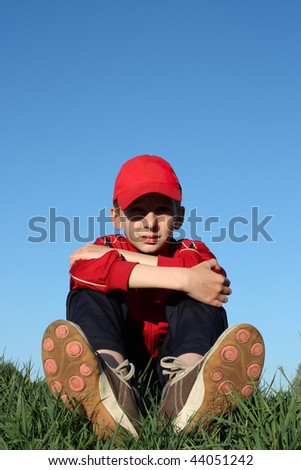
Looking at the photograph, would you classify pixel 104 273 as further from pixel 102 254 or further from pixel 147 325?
pixel 147 325

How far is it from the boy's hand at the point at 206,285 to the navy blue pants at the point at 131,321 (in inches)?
2.7

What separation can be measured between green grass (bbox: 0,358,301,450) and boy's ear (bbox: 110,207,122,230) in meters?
1.35

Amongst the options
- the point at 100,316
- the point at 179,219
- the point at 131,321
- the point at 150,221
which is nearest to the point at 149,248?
the point at 150,221

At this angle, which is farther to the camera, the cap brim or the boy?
the cap brim

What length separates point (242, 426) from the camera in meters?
2.95

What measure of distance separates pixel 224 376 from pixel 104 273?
0.95 meters

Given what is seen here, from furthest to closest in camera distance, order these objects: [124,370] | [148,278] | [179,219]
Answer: [179,219]
[148,278]
[124,370]

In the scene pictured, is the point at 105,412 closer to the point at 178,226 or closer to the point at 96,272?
the point at 96,272

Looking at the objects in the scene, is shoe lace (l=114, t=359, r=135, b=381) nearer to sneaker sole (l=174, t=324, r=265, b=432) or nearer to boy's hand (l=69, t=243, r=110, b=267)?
sneaker sole (l=174, t=324, r=265, b=432)

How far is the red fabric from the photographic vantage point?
Result: 3.57 metres

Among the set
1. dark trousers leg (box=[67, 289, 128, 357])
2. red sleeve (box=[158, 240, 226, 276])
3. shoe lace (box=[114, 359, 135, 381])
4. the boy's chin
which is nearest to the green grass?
shoe lace (box=[114, 359, 135, 381])

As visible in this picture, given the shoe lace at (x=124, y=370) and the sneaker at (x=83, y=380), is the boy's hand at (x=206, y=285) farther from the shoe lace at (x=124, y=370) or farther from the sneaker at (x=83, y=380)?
the sneaker at (x=83, y=380)

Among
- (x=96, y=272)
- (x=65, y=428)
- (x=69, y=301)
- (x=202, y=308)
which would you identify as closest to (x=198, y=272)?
(x=202, y=308)

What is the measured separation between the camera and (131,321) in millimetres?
3902
